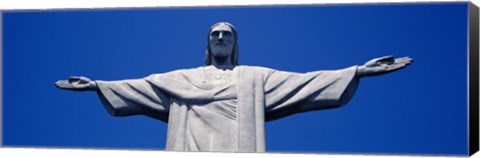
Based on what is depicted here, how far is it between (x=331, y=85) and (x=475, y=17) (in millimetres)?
1487

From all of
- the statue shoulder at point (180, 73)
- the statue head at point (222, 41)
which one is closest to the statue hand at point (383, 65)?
the statue head at point (222, 41)

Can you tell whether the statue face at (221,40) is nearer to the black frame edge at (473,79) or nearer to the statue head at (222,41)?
the statue head at (222,41)

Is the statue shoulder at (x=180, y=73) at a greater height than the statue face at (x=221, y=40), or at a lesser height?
lesser

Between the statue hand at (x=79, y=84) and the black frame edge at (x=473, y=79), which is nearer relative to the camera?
the black frame edge at (x=473, y=79)

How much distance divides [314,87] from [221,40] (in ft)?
3.29

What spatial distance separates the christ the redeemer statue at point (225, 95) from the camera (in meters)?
15.8

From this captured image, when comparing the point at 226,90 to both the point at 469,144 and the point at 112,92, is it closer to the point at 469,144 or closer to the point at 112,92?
the point at 112,92

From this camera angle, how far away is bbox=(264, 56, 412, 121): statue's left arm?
51.5ft

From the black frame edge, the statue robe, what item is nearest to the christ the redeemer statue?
the statue robe

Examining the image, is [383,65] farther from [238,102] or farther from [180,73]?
[180,73]

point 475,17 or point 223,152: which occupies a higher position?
point 475,17

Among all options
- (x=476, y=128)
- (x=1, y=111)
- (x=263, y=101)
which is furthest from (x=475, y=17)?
(x=1, y=111)

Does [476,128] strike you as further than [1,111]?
No

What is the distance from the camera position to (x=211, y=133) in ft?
52.3
